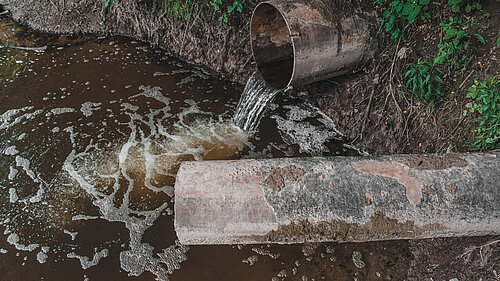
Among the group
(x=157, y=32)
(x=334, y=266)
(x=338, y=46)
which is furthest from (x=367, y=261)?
(x=157, y=32)

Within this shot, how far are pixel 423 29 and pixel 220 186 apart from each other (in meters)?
2.59

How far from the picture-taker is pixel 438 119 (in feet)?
10.5

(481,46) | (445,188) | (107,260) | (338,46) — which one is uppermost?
(481,46)

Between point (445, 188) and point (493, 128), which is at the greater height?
point (493, 128)

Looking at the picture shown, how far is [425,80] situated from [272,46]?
A: 5.86 ft

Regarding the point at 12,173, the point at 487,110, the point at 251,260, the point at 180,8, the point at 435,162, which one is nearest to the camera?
the point at 435,162

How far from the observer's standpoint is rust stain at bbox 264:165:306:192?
235 cm

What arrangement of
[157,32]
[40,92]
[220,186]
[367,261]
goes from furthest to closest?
[157,32], [40,92], [367,261], [220,186]

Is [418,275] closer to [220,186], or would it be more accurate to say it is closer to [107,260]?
[220,186]

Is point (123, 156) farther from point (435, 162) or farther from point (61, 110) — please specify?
point (435, 162)

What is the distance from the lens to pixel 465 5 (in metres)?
3.18

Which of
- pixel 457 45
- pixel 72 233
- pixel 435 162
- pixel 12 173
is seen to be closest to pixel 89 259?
pixel 72 233

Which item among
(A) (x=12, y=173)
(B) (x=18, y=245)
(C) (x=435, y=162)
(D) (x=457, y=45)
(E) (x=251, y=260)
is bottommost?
(B) (x=18, y=245)

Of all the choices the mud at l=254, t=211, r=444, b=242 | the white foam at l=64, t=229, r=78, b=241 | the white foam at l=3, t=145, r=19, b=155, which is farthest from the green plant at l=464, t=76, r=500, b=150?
the white foam at l=3, t=145, r=19, b=155
